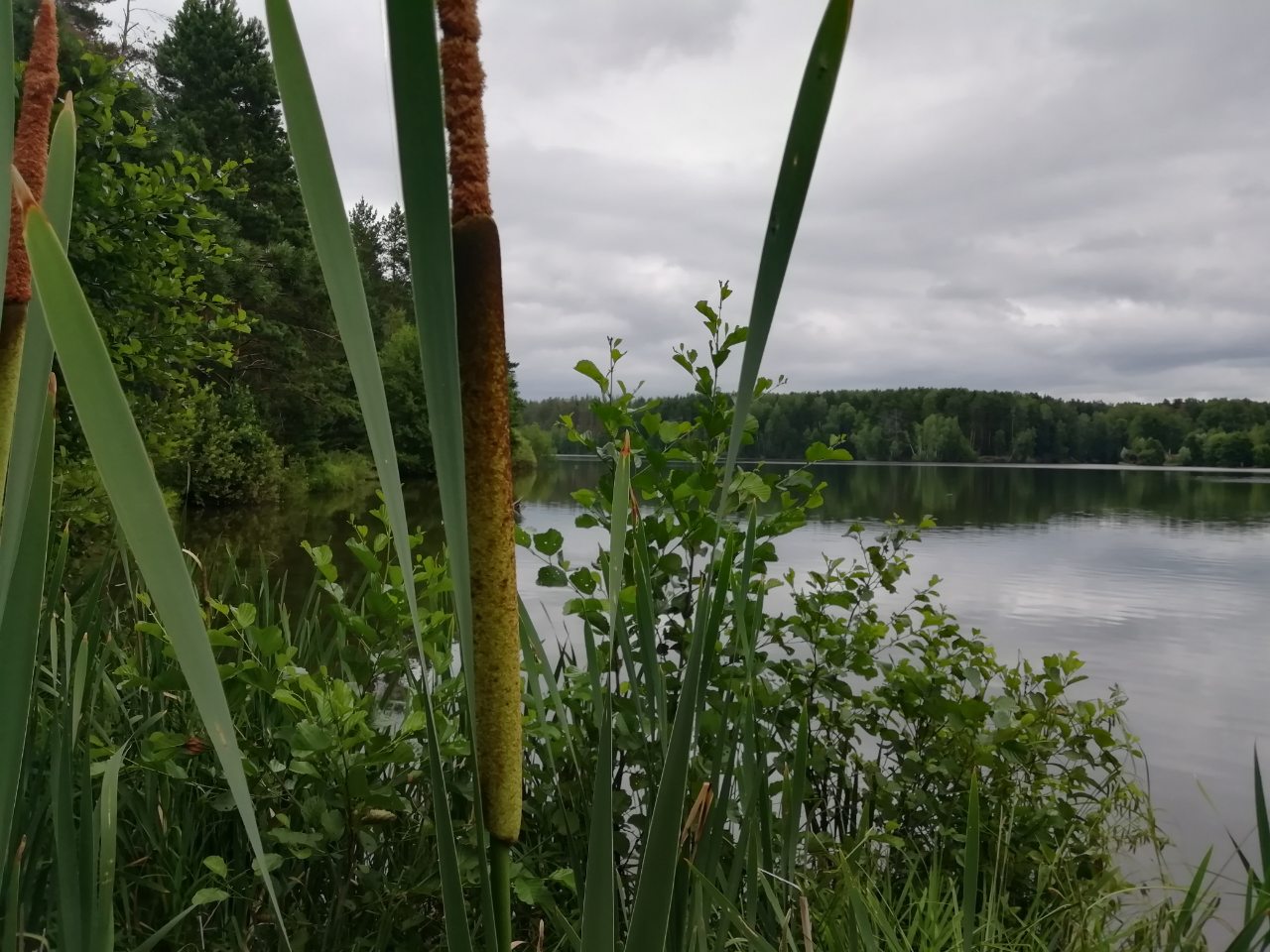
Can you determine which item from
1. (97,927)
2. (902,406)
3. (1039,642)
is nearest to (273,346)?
(1039,642)

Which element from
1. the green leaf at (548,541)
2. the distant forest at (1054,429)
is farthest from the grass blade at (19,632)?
the distant forest at (1054,429)

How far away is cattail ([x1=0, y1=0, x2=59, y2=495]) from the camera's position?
450 mm

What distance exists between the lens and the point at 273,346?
69.9 feet

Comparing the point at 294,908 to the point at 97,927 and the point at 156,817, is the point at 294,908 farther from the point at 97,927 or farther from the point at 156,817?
the point at 97,927

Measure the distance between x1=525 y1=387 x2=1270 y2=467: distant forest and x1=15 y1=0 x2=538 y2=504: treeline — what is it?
4264 cm

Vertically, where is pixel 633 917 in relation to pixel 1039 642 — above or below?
above

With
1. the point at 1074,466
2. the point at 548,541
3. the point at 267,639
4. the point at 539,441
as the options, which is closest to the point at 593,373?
the point at 548,541

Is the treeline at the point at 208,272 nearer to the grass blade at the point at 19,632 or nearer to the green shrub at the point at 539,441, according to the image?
the grass blade at the point at 19,632

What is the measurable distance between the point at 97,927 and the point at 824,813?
2409 mm

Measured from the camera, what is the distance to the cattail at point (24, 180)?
450 millimetres

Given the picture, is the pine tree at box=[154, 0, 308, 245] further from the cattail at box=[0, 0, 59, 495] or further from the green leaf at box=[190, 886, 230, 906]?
the cattail at box=[0, 0, 59, 495]

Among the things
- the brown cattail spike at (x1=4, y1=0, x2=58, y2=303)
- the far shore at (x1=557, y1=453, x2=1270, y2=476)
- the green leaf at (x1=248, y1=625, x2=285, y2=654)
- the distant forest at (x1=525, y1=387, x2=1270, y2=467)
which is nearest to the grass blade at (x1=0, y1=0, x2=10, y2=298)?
the brown cattail spike at (x1=4, y1=0, x2=58, y2=303)

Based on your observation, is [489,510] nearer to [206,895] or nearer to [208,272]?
[206,895]

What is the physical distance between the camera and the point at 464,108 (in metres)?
0.37
